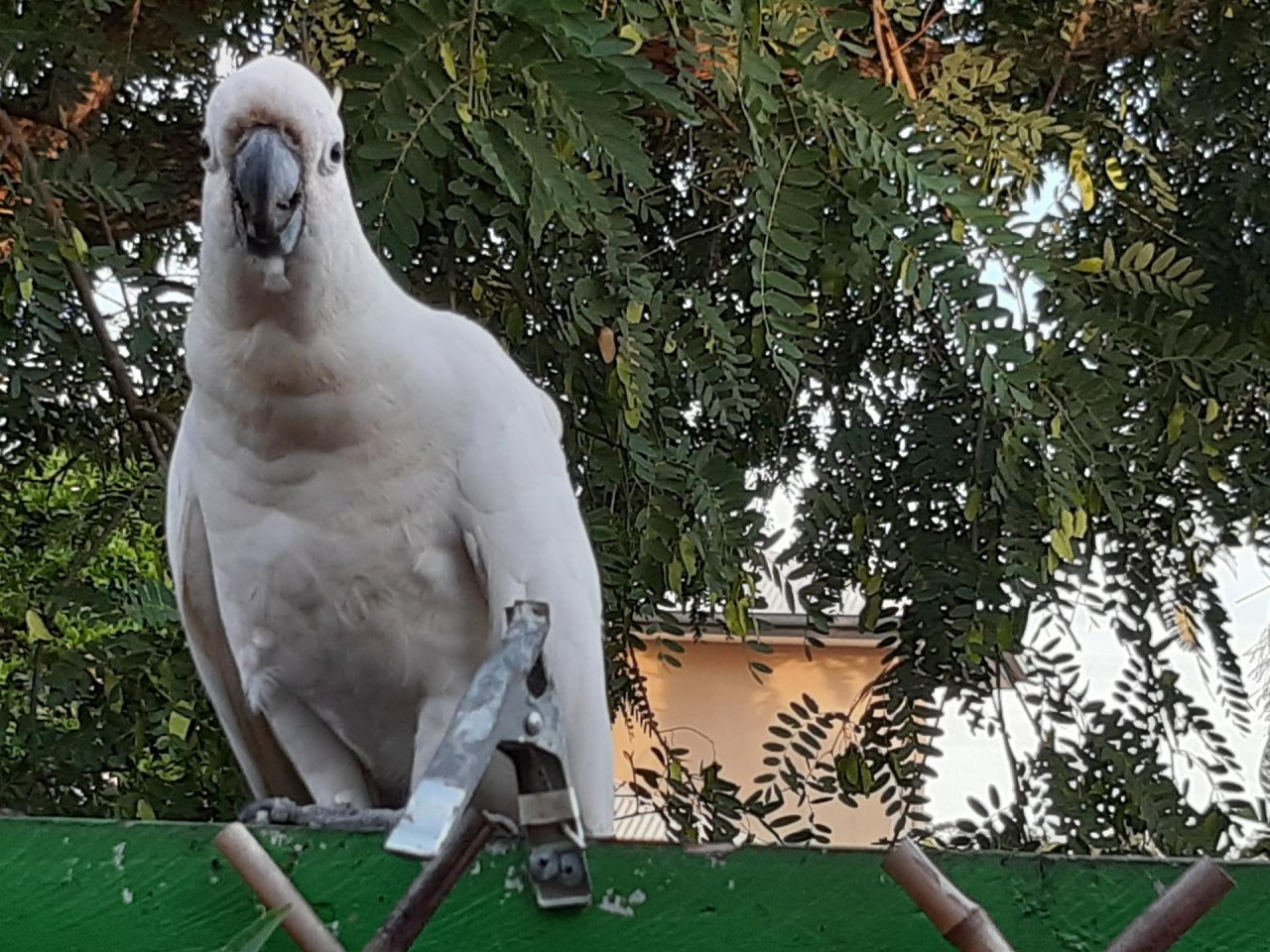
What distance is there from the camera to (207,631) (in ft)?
2.97

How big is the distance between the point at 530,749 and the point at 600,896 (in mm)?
64

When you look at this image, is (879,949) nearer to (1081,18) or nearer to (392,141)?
(392,141)

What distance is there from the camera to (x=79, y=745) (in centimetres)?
118

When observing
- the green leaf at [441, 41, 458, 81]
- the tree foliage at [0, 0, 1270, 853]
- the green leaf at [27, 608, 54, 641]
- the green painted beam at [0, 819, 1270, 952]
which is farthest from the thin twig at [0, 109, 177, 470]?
the green painted beam at [0, 819, 1270, 952]

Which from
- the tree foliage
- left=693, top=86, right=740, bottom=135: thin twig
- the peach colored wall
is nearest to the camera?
the tree foliage

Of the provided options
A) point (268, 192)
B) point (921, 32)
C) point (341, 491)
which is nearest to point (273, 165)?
point (268, 192)

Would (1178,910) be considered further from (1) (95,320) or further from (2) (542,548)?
(1) (95,320)

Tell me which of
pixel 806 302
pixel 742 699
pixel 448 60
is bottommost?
pixel 742 699

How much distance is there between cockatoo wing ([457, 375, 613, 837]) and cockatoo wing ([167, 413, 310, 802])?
19cm

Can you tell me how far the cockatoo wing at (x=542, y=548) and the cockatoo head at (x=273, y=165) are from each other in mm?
162

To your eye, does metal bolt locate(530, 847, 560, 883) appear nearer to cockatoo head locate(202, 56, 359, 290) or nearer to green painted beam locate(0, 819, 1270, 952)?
green painted beam locate(0, 819, 1270, 952)

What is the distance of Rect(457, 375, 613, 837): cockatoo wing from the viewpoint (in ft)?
2.63

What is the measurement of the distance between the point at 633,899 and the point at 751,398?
779mm

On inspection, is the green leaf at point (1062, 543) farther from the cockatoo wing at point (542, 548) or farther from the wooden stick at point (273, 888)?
the wooden stick at point (273, 888)
